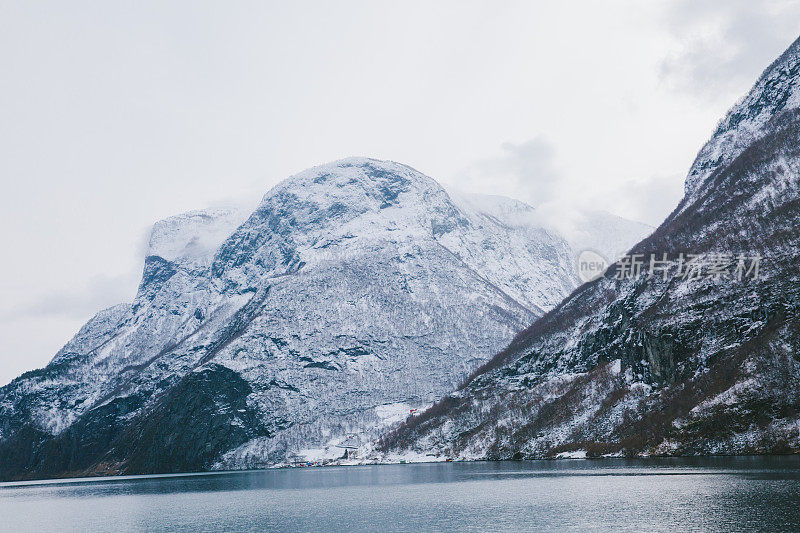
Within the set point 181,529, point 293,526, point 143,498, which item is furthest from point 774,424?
point 143,498

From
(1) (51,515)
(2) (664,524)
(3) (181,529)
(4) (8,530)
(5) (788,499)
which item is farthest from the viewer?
(1) (51,515)

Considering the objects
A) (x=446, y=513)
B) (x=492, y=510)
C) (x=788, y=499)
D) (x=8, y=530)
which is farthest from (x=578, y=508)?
(x=8, y=530)

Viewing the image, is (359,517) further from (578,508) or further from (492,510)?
(578,508)

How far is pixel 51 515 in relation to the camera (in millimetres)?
157375

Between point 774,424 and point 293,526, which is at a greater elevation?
point 774,424

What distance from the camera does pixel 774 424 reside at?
188625mm

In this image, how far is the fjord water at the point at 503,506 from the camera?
9088 cm

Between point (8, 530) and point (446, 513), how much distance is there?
82074 millimetres

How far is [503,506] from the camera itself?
116875 millimetres

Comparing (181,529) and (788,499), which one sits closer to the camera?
(788,499)

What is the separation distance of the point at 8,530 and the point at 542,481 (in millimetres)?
110226

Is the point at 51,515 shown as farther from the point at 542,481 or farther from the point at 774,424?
the point at 774,424

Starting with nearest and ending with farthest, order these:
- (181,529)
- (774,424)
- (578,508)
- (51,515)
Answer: (578,508)
(181,529)
(51,515)
(774,424)

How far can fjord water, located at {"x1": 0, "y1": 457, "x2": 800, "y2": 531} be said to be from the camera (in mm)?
90875
